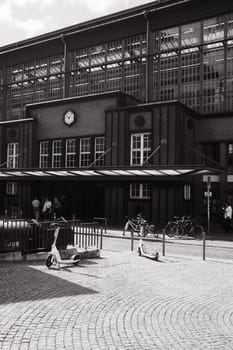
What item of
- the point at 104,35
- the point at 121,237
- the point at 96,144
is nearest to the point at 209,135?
the point at 96,144

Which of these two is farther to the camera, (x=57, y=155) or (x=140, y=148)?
(x=57, y=155)

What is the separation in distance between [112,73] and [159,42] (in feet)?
18.1

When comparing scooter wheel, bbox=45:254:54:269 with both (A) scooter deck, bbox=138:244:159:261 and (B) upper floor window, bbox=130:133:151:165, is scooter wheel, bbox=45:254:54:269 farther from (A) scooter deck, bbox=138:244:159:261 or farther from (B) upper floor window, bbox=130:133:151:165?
(B) upper floor window, bbox=130:133:151:165

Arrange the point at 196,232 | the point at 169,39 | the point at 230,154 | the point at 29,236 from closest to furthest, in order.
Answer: the point at 29,236, the point at 196,232, the point at 230,154, the point at 169,39

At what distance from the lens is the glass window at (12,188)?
37438mm

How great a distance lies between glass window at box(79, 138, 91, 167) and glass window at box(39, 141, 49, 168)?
150 inches

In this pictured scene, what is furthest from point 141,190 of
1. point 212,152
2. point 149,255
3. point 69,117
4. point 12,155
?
point 149,255

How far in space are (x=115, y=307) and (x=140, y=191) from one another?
21.3 m

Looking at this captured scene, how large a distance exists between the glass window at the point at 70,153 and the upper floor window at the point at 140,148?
5811 millimetres

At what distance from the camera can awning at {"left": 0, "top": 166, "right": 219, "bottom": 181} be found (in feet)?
80.9

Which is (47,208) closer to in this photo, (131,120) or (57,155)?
(57,155)

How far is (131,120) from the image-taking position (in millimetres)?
30703

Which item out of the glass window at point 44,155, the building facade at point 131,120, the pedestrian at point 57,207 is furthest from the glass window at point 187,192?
the glass window at point 44,155

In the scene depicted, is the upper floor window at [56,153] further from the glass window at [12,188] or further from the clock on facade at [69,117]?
the glass window at [12,188]
